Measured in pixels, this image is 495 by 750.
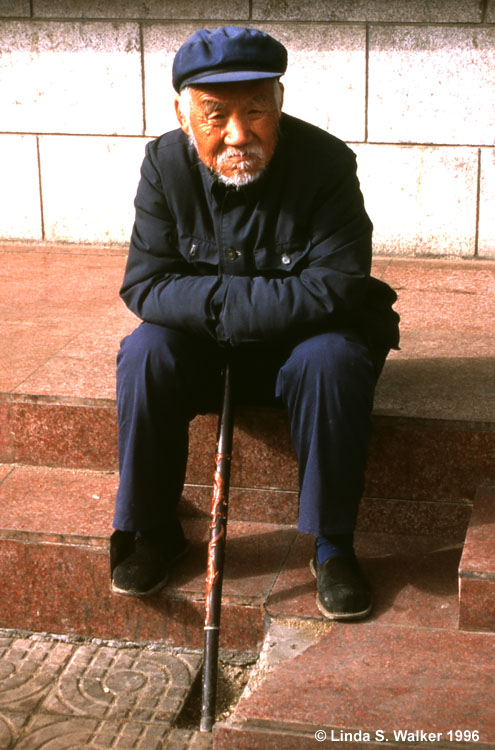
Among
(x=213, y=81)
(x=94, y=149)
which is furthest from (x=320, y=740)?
(x=94, y=149)

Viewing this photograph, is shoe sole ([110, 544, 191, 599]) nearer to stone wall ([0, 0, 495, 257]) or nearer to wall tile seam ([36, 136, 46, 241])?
stone wall ([0, 0, 495, 257])

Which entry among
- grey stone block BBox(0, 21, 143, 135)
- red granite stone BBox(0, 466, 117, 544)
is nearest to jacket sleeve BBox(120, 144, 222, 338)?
red granite stone BBox(0, 466, 117, 544)

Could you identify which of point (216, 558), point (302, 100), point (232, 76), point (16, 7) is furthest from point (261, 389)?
point (16, 7)

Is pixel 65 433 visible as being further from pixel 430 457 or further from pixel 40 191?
pixel 40 191

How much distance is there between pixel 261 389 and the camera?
3395mm

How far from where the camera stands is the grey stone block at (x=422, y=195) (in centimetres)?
564

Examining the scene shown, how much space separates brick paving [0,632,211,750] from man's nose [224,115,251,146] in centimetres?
157

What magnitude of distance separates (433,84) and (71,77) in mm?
1951

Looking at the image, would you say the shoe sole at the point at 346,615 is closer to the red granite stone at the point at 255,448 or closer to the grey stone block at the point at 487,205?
the red granite stone at the point at 255,448

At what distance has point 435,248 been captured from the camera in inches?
228

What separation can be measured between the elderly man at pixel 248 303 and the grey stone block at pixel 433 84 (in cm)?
240

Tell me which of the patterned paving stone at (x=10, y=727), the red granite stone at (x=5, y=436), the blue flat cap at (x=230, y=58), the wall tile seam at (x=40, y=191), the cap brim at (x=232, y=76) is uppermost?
the blue flat cap at (x=230, y=58)

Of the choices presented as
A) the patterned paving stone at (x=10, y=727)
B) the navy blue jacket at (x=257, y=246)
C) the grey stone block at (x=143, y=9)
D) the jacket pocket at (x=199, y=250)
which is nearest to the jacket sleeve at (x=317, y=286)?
the navy blue jacket at (x=257, y=246)

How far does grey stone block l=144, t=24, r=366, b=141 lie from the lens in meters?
5.59
